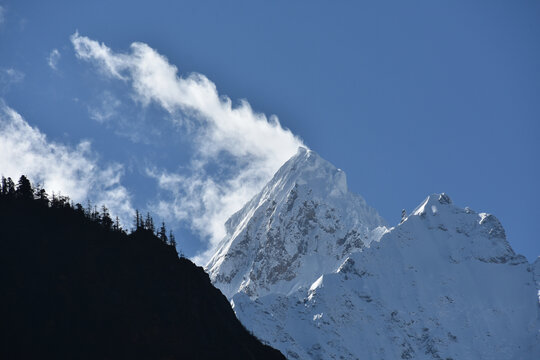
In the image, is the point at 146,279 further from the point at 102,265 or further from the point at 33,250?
the point at 33,250

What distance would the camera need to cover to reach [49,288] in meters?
103

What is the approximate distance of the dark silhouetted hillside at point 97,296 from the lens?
9788 cm

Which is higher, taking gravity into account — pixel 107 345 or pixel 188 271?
pixel 188 271

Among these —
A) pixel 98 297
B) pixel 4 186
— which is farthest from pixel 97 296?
pixel 4 186

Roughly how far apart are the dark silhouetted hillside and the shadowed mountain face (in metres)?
0.11

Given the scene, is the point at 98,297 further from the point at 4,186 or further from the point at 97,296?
the point at 4,186

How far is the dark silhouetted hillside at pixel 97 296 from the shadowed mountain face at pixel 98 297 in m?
0.11

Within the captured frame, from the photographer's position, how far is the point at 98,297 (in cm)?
10400

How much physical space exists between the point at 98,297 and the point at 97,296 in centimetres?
20

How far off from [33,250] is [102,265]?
749cm

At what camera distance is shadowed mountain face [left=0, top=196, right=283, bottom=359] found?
9788 centimetres

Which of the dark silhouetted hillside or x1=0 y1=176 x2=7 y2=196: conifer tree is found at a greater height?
x1=0 y1=176 x2=7 y2=196: conifer tree

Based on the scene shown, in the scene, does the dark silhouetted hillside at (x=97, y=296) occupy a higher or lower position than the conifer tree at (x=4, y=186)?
lower

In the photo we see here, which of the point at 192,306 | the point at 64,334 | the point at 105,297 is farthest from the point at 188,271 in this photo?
the point at 64,334
